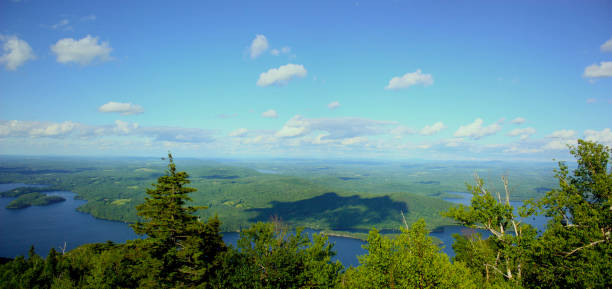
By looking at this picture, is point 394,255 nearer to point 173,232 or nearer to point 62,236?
point 173,232

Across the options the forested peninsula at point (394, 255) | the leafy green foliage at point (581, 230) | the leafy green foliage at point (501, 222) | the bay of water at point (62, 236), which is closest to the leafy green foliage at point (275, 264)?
the forested peninsula at point (394, 255)

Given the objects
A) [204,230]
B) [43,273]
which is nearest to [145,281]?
[204,230]

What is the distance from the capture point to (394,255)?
17.9 m

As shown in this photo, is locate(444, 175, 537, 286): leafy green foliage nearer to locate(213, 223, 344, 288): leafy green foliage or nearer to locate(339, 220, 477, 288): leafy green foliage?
locate(339, 220, 477, 288): leafy green foliage

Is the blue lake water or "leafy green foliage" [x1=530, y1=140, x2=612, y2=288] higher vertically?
"leafy green foliage" [x1=530, y1=140, x2=612, y2=288]

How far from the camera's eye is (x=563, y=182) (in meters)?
18.1

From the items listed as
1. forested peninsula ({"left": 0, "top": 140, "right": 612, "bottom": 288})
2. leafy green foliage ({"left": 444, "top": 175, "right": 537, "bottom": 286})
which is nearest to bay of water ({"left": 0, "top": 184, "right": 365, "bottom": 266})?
forested peninsula ({"left": 0, "top": 140, "right": 612, "bottom": 288})

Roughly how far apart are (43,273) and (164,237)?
593 inches

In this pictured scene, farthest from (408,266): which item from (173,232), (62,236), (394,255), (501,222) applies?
(62,236)

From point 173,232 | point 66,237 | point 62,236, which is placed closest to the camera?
point 173,232

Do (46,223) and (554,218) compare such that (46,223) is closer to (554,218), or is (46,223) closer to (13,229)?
(13,229)

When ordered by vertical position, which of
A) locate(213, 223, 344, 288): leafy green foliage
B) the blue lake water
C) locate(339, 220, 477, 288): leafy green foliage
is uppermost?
locate(339, 220, 477, 288): leafy green foliage

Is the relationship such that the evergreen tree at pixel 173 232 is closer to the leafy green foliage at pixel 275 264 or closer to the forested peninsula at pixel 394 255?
the forested peninsula at pixel 394 255

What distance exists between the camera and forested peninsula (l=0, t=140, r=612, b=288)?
634 inches
